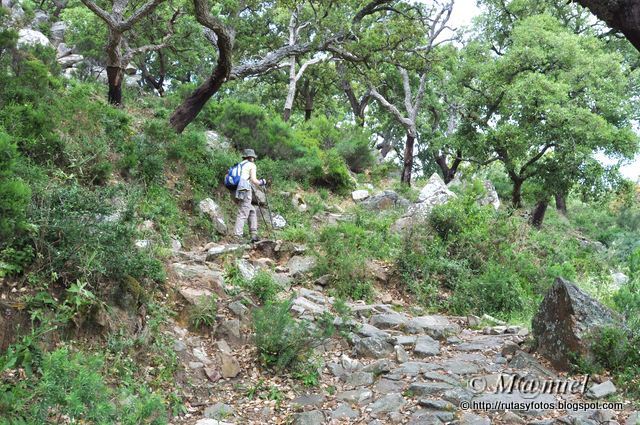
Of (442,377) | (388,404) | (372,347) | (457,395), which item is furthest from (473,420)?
(372,347)

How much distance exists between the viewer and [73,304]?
4.63 meters

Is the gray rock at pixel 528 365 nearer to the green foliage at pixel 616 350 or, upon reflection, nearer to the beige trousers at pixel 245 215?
the green foliage at pixel 616 350

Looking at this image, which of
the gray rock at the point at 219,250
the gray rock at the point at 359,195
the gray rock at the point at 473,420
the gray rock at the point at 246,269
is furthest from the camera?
the gray rock at the point at 359,195

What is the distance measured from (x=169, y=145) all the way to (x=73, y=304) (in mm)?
6324

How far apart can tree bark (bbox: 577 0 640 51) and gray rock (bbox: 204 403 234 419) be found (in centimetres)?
431

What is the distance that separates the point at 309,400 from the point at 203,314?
1.63 meters

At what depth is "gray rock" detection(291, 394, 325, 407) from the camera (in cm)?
498

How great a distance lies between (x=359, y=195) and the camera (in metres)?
15.4

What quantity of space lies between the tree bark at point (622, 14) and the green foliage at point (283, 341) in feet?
12.2

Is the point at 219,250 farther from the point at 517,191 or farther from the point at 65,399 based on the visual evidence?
the point at 517,191

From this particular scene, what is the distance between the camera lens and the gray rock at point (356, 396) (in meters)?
5.08

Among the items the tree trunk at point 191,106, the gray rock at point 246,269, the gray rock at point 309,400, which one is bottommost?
the gray rock at point 309,400

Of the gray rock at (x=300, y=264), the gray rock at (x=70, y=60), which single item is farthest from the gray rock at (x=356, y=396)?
the gray rock at (x=70, y=60)

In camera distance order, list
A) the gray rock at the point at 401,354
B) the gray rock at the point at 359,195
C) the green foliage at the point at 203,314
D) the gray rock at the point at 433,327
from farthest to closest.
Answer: the gray rock at the point at 359,195
the gray rock at the point at 433,327
the gray rock at the point at 401,354
the green foliage at the point at 203,314
